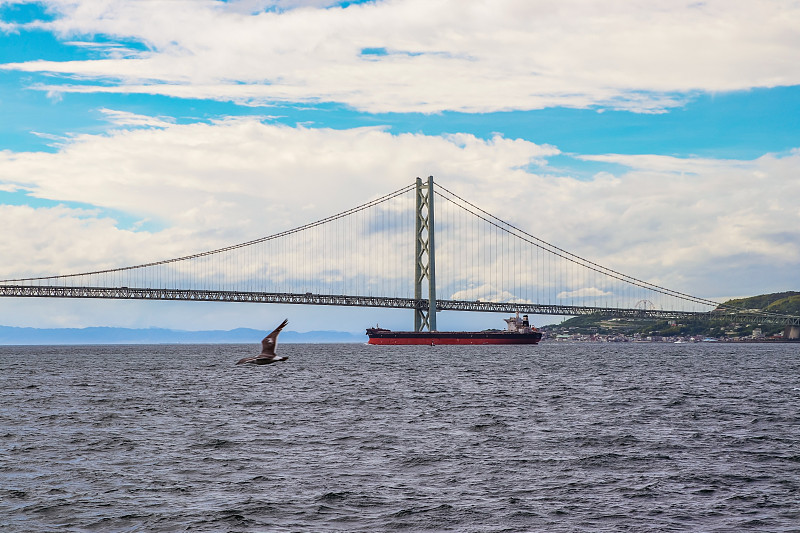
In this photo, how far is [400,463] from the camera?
24.4 m

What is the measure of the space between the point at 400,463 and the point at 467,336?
159877 mm

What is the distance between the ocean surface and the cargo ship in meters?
129

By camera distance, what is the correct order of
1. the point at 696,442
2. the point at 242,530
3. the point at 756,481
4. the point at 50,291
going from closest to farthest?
the point at 242,530
the point at 756,481
the point at 696,442
the point at 50,291

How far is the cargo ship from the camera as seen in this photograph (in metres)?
176

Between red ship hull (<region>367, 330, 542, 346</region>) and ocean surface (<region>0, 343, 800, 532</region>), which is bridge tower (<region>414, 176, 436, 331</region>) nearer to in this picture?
red ship hull (<region>367, 330, 542, 346</region>)

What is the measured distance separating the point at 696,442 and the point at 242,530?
1789 centimetres

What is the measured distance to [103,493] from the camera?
2031 cm

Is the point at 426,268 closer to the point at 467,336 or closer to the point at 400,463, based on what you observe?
the point at 467,336

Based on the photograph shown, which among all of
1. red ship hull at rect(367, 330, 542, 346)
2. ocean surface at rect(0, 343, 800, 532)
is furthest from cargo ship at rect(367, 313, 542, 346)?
ocean surface at rect(0, 343, 800, 532)

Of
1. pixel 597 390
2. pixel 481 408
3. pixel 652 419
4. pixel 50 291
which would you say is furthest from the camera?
pixel 50 291

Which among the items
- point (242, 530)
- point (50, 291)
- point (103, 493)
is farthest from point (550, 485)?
point (50, 291)

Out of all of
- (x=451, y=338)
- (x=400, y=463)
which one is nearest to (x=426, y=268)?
(x=451, y=338)

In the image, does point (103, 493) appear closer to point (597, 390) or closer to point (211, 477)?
point (211, 477)

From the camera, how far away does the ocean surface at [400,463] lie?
18016 millimetres
